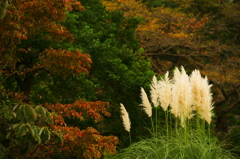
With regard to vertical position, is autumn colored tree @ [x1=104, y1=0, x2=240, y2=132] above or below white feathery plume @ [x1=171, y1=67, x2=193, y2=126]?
above

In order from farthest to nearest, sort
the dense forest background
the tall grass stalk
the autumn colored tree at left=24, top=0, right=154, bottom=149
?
the autumn colored tree at left=24, top=0, right=154, bottom=149
the dense forest background
the tall grass stalk

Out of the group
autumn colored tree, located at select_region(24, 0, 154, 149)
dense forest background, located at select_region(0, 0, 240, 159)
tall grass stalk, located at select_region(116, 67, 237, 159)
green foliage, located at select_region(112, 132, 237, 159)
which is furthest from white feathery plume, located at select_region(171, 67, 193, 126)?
autumn colored tree, located at select_region(24, 0, 154, 149)

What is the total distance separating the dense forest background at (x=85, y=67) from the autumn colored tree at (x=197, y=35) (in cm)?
5

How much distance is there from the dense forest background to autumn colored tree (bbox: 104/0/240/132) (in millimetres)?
50

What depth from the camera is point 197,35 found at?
1848 cm

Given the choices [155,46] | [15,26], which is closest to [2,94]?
[15,26]

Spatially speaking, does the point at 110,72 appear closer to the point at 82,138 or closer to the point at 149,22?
the point at 82,138

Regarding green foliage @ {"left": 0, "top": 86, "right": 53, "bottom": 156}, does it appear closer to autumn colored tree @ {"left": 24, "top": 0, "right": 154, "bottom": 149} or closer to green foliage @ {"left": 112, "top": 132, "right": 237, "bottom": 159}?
green foliage @ {"left": 112, "top": 132, "right": 237, "bottom": 159}

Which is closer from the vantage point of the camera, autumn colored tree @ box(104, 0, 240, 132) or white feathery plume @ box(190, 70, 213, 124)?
white feathery plume @ box(190, 70, 213, 124)

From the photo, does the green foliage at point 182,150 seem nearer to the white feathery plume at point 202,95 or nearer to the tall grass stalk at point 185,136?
the tall grass stalk at point 185,136

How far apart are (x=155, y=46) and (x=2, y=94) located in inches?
474

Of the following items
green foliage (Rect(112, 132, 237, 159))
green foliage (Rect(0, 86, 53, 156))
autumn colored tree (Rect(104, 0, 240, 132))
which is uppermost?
autumn colored tree (Rect(104, 0, 240, 132))

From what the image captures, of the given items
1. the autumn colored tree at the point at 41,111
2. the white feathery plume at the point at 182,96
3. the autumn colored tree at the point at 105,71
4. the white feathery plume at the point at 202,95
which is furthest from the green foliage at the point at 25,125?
the autumn colored tree at the point at 105,71

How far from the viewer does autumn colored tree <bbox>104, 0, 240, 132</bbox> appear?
16.9 meters
